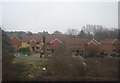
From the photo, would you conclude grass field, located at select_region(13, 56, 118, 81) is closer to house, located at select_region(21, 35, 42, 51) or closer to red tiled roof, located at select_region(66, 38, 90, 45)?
red tiled roof, located at select_region(66, 38, 90, 45)

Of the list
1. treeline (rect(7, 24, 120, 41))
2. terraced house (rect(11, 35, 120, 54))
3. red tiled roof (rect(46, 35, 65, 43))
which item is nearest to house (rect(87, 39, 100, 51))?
terraced house (rect(11, 35, 120, 54))

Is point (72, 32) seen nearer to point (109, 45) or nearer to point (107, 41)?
point (107, 41)

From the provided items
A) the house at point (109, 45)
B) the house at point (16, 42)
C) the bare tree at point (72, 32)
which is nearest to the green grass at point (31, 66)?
the house at point (16, 42)

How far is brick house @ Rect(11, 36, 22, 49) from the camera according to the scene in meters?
4.58

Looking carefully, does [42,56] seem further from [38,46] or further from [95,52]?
[95,52]

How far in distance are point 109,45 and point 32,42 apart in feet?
6.59

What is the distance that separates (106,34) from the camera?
4891 millimetres

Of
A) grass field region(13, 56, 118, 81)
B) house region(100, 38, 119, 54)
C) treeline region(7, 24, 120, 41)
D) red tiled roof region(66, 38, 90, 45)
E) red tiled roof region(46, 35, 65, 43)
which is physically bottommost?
grass field region(13, 56, 118, 81)

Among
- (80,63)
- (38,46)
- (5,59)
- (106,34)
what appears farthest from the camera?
(38,46)

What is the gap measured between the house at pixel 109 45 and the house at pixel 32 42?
5.35ft

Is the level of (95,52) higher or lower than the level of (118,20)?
lower

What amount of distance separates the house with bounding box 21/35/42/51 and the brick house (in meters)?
0.25

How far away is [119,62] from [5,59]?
245cm

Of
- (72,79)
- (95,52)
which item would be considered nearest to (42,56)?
(72,79)
